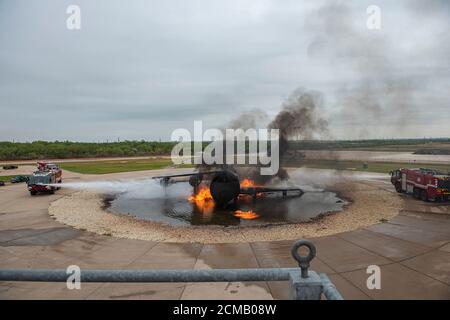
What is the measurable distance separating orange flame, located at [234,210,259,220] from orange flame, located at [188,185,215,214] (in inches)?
73.1

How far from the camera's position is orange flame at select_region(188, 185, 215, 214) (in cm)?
1930

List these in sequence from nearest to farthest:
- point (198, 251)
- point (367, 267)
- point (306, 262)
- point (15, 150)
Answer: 1. point (306, 262)
2. point (367, 267)
3. point (198, 251)
4. point (15, 150)

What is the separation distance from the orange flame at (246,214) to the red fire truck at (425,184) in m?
12.2

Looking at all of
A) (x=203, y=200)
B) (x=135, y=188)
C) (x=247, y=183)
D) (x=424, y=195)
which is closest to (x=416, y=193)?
(x=424, y=195)

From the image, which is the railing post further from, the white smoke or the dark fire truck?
the dark fire truck

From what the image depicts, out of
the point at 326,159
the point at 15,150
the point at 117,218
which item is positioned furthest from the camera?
the point at 15,150

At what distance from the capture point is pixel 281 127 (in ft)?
90.8

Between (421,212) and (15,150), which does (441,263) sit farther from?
(15,150)

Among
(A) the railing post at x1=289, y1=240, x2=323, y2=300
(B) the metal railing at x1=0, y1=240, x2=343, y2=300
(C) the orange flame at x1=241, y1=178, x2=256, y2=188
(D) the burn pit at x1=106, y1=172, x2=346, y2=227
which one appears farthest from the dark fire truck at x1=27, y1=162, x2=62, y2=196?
(A) the railing post at x1=289, y1=240, x2=323, y2=300

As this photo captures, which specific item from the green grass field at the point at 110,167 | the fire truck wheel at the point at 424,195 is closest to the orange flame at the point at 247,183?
the fire truck wheel at the point at 424,195

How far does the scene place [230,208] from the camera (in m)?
19.3
